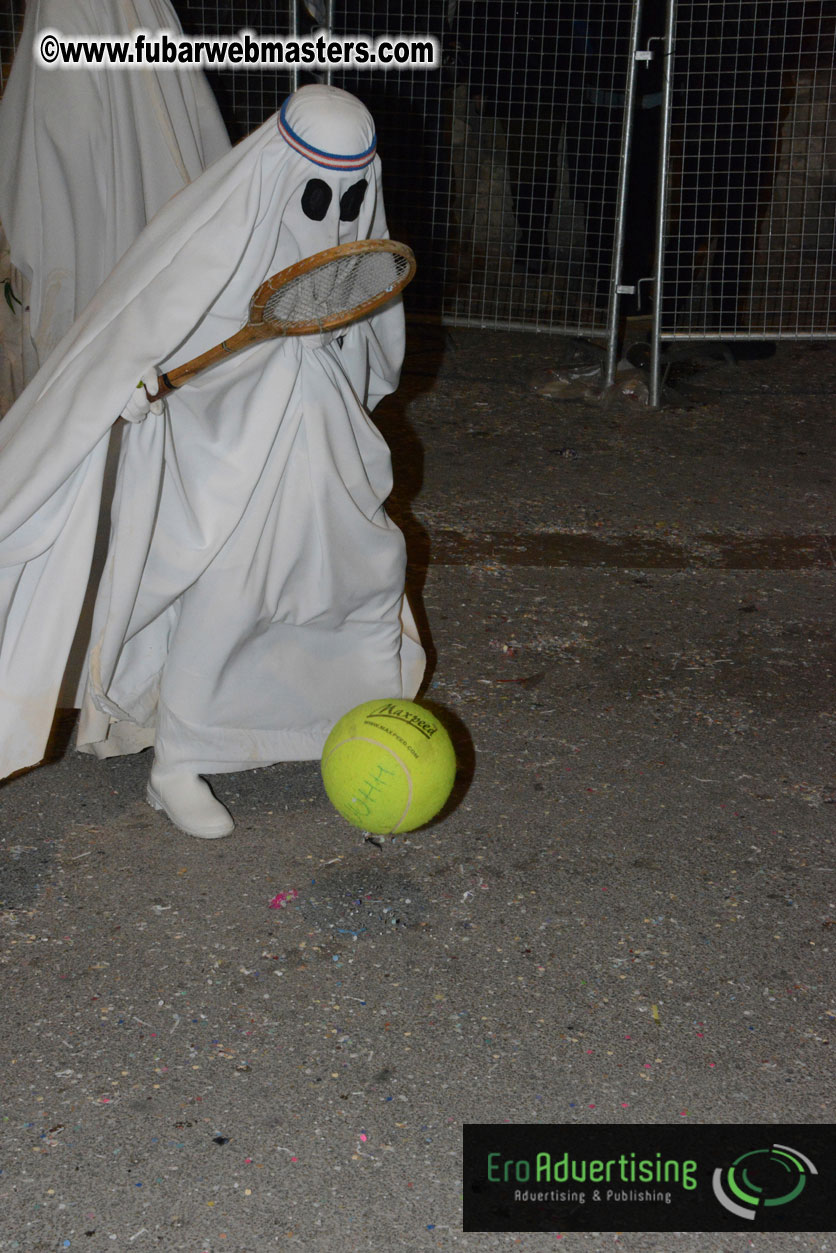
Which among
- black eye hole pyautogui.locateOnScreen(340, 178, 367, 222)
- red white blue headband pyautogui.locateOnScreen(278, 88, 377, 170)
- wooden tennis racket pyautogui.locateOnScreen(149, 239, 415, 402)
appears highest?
red white blue headband pyautogui.locateOnScreen(278, 88, 377, 170)

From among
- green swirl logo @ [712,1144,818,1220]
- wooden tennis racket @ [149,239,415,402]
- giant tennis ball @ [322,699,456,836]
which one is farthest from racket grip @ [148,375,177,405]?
green swirl logo @ [712,1144,818,1220]

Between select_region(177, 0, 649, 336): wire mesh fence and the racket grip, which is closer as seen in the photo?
the racket grip

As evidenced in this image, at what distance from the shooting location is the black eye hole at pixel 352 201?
2.96m

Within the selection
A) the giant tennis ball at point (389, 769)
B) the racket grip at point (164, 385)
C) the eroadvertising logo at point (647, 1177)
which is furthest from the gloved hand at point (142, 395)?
the eroadvertising logo at point (647, 1177)

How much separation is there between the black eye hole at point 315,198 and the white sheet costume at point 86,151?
1753 millimetres

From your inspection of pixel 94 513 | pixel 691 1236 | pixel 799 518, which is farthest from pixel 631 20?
pixel 691 1236

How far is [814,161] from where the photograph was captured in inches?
297

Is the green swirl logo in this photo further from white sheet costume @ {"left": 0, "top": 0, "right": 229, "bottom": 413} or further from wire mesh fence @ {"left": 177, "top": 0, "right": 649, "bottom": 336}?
wire mesh fence @ {"left": 177, "top": 0, "right": 649, "bottom": 336}

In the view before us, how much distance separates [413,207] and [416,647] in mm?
4935

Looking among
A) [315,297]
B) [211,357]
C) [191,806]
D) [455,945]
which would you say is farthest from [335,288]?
[455,945]

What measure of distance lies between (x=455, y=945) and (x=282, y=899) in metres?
0.44

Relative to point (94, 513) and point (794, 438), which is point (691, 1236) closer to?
point (94, 513)

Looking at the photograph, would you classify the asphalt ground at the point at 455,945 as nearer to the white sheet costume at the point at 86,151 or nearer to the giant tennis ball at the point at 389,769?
the giant tennis ball at the point at 389,769

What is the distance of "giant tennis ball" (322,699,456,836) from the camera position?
2.90 m
